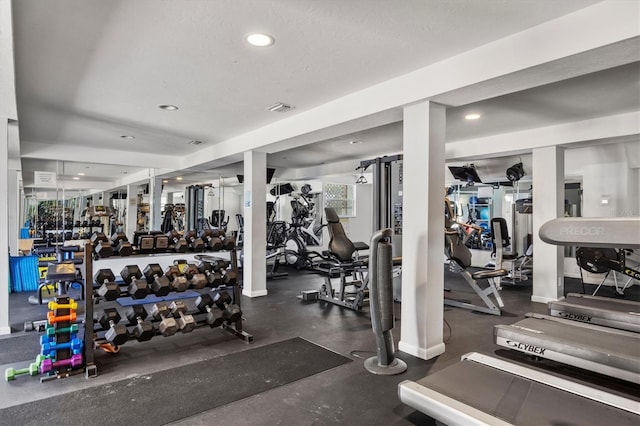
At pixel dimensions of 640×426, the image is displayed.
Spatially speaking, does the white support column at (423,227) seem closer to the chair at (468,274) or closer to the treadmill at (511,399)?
the treadmill at (511,399)

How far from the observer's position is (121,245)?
3.22 meters

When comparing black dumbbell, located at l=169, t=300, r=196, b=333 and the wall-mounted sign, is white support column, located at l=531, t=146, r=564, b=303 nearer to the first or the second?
black dumbbell, located at l=169, t=300, r=196, b=333

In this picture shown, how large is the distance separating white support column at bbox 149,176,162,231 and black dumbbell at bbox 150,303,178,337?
441cm

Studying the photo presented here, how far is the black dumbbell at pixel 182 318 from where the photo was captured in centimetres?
321

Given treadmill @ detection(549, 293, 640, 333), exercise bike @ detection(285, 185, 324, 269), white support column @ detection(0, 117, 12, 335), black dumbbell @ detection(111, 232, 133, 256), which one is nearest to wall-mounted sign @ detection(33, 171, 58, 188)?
white support column @ detection(0, 117, 12, 335)

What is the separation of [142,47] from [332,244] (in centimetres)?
320

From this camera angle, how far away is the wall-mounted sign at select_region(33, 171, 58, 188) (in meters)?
6.05

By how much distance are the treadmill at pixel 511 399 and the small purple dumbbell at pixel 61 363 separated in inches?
96.7

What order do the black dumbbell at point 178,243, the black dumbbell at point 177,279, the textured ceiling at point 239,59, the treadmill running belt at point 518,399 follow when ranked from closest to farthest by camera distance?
the treadmill running belt at point 518,399
the textured ceiling at point 239,59
the black dumbbell at point 177,279
the black dumbbell at point 178,243

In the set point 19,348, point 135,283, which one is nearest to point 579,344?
point 135,283

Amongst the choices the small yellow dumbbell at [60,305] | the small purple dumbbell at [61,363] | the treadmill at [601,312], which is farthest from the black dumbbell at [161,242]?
the treadmill at [601,312]

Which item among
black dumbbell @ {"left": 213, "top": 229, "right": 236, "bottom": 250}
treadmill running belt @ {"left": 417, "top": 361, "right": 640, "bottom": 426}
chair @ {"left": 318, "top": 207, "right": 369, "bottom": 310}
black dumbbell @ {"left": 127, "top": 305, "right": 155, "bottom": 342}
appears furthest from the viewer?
chair @ {"left": 318, "top": 207, "right": 369, "bottom": 310}

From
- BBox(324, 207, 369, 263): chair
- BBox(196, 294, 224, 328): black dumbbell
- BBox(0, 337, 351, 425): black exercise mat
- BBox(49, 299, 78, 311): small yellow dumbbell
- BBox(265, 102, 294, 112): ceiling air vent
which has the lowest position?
BBox(0, 337, 351, 425): black exercise mat

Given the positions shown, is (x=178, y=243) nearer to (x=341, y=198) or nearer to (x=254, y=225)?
(x=254, y=225)
